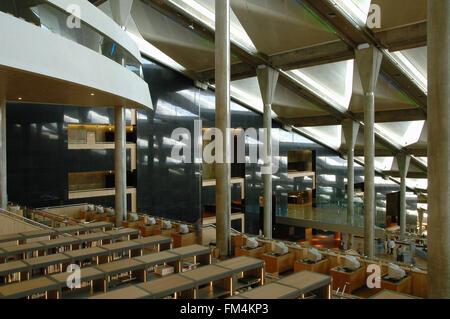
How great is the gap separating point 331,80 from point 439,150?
15546 mm

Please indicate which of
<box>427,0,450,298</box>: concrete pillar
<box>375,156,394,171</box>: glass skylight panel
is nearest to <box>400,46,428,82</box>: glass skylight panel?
<box>427,0,450,298</box>: concrete pillar

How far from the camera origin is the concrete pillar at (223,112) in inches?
418

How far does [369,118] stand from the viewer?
623 inches

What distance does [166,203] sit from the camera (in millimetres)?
22141

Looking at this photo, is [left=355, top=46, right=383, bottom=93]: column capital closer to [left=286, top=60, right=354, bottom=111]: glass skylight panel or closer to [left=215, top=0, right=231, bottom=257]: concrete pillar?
[left=286, top=60, right=354, bottom=111]: glass skylight panel

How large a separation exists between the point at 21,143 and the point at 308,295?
53.7 feet

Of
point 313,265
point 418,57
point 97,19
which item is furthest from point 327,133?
point 97,19

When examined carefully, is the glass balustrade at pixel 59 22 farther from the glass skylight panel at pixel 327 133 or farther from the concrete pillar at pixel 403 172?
the concrete pillar at pixel 403 172

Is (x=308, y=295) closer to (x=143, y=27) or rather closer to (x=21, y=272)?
(x=21, y=272)

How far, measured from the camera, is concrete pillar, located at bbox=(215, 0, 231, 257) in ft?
34.8

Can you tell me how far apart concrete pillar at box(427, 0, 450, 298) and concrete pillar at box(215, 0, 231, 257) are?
564cm

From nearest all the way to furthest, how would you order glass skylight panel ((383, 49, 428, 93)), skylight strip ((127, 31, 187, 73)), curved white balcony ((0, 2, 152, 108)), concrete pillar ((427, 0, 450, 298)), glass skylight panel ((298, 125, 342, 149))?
concrete pillar ((427, 0, 450, 298)) → curved white balcony ((0, 2, 152, 108)) → glass skylight panel ((383, 49, 428, 93)) → skylight strip ((127, 31, 187, 73)) → glass skylight panel ((298, 125, 342, 149))
